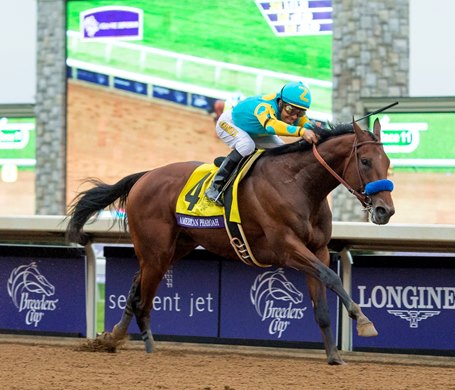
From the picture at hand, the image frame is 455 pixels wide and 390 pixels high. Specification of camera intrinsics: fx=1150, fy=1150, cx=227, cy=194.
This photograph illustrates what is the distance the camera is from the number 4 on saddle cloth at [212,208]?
8.31 metres

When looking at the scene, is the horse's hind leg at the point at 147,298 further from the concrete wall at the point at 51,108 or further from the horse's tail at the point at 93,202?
the concrete wall at the point at 51,108

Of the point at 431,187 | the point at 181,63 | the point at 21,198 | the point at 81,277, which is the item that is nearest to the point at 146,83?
the point at 181,63

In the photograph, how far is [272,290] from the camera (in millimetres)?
9586

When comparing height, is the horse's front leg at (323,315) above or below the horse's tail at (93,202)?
below

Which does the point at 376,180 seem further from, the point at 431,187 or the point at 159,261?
the point at 431,187

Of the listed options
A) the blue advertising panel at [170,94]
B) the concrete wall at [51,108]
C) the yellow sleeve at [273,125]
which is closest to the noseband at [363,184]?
the yellow sleeve at [273,125]

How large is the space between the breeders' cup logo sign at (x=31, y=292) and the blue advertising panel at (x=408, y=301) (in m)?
2.73

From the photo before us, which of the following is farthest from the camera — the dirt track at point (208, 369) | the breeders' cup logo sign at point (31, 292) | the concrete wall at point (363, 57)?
the concrete wall at point (363, 57)

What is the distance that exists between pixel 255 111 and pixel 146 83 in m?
12.5

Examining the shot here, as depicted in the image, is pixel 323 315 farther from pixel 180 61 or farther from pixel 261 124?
pixel 180 61

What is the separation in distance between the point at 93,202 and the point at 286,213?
6.94ft

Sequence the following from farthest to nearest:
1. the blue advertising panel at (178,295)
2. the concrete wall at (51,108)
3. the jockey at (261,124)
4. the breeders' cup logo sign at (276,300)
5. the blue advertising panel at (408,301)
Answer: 1. the concrete wall at (51,108)
2. the blue advertising panel at (178,295)
3. the breeders' cup logo sign at (276,300)
4. the blue advertising panel at (408,301)
5. the jockey at (261,124)

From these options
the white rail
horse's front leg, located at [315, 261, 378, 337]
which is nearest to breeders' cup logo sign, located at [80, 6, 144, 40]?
the white rail

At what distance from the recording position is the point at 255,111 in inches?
324
